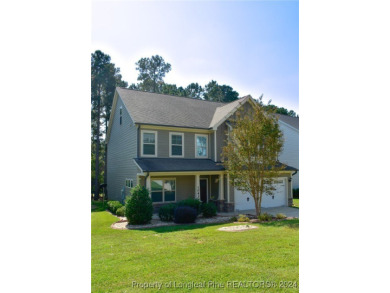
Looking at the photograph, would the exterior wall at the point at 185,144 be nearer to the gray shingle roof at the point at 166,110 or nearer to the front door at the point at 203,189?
the gray shingle roof at the point at 166,110

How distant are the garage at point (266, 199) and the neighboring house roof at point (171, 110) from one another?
4.79 m

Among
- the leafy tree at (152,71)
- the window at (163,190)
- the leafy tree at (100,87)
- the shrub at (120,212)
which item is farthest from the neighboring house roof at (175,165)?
the leafy tree at (152,71)

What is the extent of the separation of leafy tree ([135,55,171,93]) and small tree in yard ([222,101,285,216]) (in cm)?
2911

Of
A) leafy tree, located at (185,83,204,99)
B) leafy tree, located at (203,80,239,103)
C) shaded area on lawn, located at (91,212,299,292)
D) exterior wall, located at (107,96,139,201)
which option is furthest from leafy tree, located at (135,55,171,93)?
shaded area on lawn, located at (91,212,299,292)

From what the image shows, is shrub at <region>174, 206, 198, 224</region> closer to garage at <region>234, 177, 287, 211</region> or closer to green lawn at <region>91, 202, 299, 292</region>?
green lawn at <region>91, 202, 299, 292</region>

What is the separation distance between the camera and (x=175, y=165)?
15.0 m

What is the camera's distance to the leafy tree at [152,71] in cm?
3962
